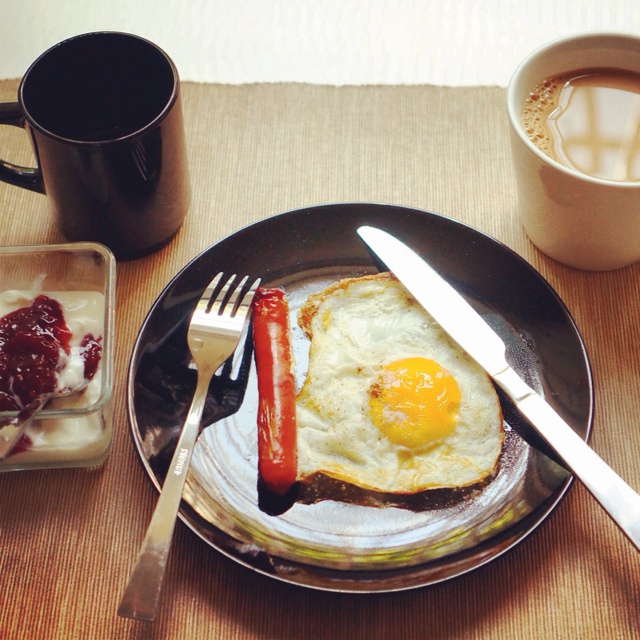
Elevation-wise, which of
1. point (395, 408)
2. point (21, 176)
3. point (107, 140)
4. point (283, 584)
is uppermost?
point (107, 140)

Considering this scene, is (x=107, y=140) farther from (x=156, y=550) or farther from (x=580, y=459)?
(x=580, y=459)

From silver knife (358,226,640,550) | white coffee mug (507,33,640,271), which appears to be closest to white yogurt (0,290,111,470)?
silver knife (358,226,640,550)

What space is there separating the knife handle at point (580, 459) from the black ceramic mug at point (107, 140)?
841mm

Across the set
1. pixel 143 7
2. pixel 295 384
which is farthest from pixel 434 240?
pixel 143 7

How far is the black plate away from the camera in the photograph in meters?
1.37

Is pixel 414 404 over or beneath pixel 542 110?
beneath

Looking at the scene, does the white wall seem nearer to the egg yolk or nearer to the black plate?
the black plate

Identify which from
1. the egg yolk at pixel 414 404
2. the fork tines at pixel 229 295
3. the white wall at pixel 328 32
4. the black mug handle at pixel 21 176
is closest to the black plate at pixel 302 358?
the fork tines at pixel 229 295

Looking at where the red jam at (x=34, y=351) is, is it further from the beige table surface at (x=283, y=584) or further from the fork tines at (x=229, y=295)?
the fork tines at (x=229, y=295)

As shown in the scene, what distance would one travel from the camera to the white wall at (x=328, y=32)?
219cm

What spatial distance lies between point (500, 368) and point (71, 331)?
870mm

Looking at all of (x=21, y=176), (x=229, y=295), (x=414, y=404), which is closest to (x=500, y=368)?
(x=414, y=404)

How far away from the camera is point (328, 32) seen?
2.29 metres

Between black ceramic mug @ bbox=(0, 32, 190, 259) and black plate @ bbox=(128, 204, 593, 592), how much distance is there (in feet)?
0.64
